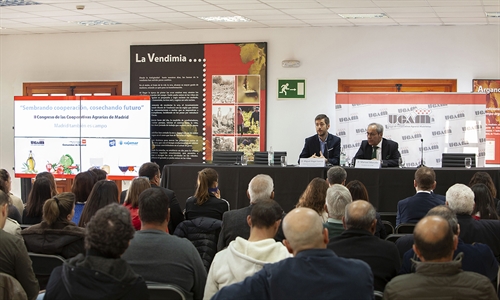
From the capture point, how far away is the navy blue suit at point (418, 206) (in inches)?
181

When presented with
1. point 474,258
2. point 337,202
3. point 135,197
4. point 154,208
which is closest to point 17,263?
point 154,208

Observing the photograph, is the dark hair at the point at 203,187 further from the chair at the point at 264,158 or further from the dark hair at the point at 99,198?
the chair at the point at 264,158

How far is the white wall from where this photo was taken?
9.01 m

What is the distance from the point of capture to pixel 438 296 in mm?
2285

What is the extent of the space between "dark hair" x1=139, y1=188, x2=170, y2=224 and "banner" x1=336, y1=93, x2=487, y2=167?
6192 millimetres

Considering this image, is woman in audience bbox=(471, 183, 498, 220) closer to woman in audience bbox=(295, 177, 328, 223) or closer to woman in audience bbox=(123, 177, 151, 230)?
woman in audience bbox=(295, 177, 328, 223)

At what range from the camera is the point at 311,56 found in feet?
31.0

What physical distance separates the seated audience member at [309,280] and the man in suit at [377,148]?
4771 mm

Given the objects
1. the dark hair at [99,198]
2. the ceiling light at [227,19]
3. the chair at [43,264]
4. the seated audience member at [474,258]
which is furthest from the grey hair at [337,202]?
the ceiling light at [227,19]

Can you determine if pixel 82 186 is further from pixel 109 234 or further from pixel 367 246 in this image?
pixel 367 246

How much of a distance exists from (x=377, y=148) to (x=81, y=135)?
525 centimetres

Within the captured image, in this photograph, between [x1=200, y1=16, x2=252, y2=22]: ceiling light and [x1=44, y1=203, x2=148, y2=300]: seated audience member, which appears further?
[x1=200, y1=16, x2=252, y2=22]: ceiling light

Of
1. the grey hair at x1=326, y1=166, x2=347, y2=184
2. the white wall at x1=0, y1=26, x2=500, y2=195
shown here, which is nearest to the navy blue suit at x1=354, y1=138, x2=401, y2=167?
the grey hair at x1=326, y1=166, x2=347, y2=184

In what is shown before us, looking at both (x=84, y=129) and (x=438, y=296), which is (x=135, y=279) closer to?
(x=438, y=296)
